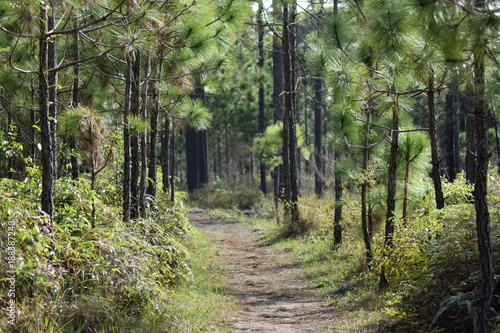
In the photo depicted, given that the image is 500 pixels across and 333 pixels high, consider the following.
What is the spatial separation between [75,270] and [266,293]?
3.62 m

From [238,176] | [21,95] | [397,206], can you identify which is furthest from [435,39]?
[238,176]

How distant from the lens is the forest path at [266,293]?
19.8ft

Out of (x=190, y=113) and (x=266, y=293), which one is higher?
(x=190, y=113)

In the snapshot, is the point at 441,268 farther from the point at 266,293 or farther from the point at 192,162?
the point at 192,162

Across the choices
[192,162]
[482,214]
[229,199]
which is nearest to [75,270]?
[482,214]

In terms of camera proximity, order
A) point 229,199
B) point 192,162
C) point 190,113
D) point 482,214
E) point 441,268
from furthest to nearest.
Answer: point 192,162 → point 229,199 → point 190,113 → point 441,268 → point 482,214

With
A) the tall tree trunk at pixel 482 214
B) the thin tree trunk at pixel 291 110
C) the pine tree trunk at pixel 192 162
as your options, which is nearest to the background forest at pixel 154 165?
the tall tree trunk at pixel 482 214

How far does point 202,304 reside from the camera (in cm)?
632

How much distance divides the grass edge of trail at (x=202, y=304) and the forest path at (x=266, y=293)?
161 mm

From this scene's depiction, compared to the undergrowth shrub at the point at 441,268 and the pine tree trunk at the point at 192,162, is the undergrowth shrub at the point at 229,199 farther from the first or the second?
the undergrowth shrub at the point at 441,268

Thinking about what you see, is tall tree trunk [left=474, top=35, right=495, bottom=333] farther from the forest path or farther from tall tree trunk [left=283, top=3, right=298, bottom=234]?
tall tree trunk [left=283, top=3, right=298, bottom=234]

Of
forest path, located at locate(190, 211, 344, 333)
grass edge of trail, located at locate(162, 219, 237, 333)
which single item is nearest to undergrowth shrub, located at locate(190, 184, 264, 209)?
forest path, located at locate(190, 211, 344, 333)

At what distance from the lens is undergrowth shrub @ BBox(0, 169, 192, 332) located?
13.8 ft

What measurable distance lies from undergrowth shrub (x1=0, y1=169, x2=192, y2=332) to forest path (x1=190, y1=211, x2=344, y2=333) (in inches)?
50.7
